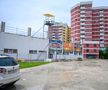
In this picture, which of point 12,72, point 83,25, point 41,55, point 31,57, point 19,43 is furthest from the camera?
point 83,25

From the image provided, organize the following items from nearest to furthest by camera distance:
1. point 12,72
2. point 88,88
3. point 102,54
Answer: point 12,72 → point 88,88 → point 102,54

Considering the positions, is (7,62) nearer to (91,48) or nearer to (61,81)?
(61,81)

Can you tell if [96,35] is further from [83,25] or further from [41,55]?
[41,55]

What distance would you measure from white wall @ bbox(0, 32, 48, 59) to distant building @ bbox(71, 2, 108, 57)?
189 ft

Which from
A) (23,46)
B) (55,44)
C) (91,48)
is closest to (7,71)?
(23,46)

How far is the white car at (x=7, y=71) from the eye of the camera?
8543 mm

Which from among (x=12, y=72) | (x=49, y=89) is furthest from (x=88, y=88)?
(x=12, y=72)

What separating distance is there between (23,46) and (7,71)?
110ft

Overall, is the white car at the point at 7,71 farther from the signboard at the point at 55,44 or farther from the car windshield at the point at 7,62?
the signboard at the point at 55,44

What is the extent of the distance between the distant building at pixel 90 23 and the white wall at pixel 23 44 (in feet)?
189

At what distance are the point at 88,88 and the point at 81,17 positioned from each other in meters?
96.9

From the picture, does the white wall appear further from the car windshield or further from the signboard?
the car windshield

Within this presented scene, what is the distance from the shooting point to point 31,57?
146 feet

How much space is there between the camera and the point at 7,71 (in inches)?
348
